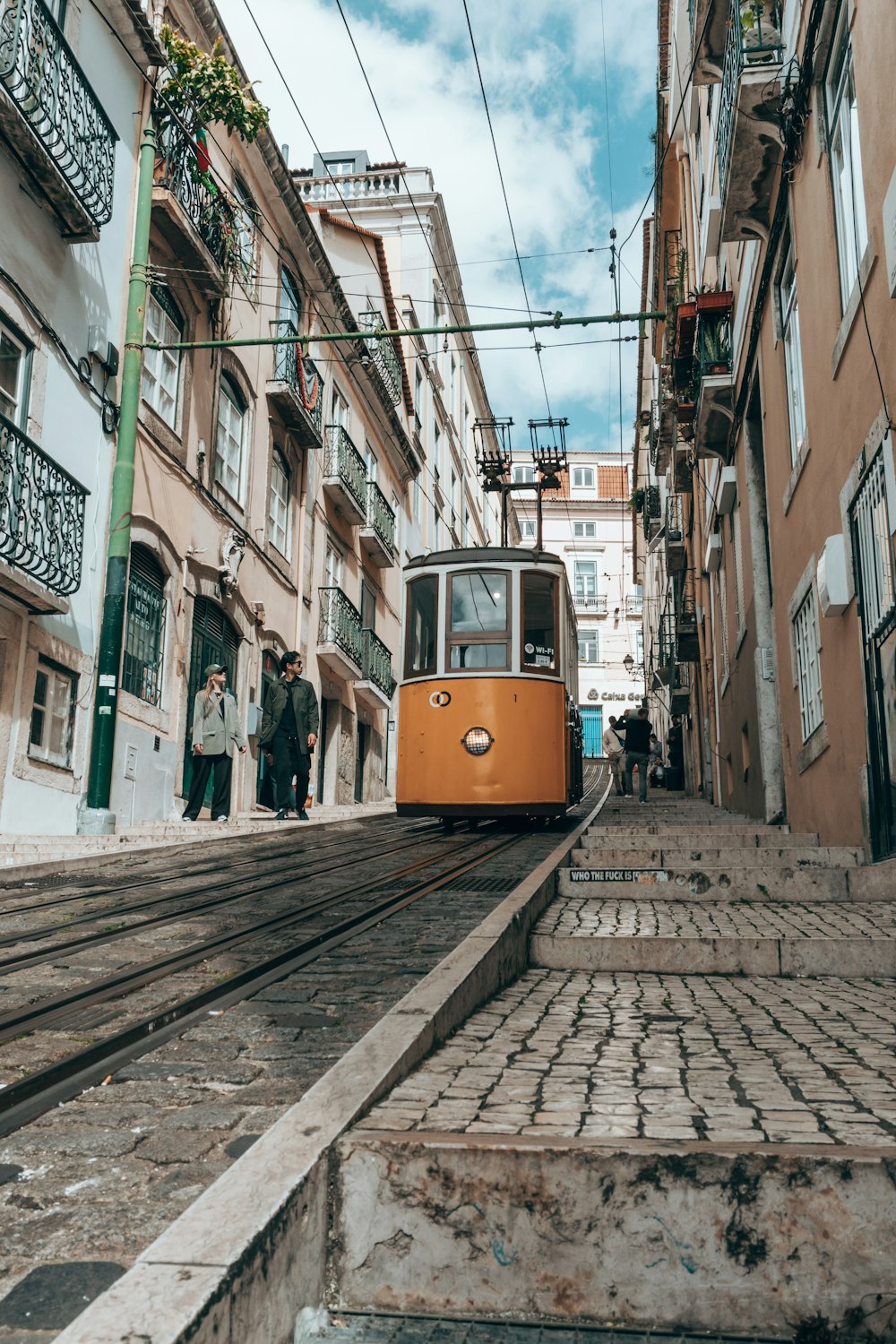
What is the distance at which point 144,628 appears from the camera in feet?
46.1

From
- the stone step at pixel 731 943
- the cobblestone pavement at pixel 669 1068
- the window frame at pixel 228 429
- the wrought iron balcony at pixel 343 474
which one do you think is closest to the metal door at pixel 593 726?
the wrought iron balcony at pixel 343 474

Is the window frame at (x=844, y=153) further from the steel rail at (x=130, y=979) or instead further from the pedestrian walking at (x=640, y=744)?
the pedestrian walking at (x=640, y=744)

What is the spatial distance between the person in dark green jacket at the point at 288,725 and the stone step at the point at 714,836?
4831 millimetres

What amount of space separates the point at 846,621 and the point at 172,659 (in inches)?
363

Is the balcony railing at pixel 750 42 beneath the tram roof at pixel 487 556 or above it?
above

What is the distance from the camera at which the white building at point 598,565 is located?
5631cm

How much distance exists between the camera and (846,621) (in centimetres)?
776

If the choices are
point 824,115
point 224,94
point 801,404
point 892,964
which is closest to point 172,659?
point 224,94

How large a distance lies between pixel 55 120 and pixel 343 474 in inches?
469

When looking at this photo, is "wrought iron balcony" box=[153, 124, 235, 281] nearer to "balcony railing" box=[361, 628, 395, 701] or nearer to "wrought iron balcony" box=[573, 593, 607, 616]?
"balcony railing" box=[361, 628, 395, 701]

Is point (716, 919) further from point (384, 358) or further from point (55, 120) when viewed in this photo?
point (384, 358)

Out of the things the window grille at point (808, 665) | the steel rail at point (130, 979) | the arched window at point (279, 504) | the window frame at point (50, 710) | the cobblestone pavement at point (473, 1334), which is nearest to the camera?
the cobblestone pavement at point (473, 1334)

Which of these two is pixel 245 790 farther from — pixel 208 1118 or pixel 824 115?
pixel 208 1118

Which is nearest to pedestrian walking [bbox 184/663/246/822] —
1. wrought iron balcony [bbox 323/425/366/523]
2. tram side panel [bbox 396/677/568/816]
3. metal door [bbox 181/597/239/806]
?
metal door [bbox 181/597/239/806]
